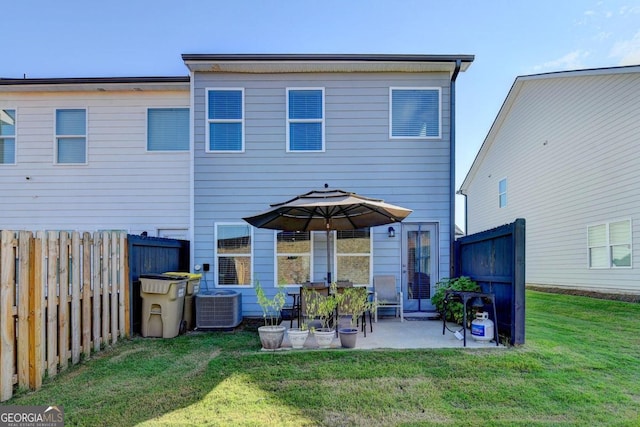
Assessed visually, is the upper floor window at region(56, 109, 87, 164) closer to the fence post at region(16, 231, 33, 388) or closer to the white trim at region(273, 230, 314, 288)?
the white trim at region(273, 230, 314, 288)

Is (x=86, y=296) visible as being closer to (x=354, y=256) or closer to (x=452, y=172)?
(x=354, y=256)

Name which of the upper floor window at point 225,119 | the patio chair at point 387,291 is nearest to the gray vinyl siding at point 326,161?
the upper floor window at point 225,119

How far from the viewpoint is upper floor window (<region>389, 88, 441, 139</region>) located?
757 cm

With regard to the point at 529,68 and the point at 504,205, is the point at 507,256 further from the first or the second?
the point at 529,68

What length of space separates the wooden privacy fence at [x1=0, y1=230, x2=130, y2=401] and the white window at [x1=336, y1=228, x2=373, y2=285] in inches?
154

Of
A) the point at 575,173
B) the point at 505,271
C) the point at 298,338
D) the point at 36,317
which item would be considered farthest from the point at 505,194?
the point at 36,317

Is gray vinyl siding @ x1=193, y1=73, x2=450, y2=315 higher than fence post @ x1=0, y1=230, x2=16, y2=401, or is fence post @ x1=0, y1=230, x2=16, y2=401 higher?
gray vinyl siding @ x1=193, y1=73, x2=450, y2=315

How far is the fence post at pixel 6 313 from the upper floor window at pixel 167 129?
4.82m

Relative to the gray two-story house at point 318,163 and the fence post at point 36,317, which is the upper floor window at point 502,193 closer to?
the gray two-story house at point 318,163

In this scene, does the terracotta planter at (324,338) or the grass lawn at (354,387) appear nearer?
the grass lawn at (354,387)

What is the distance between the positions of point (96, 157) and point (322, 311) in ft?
20.4

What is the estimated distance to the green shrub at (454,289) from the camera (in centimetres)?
611

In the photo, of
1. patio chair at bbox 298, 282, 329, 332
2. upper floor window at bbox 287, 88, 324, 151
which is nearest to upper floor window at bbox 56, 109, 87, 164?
upper floor window at bbox 287, 88, 324, 151

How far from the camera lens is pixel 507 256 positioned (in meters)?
5.20
